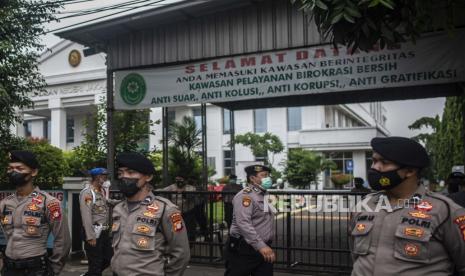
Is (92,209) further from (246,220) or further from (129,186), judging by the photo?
(129,186)

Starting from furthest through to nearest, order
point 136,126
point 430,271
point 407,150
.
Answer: point 136,126 → point 407,150 → point 430,271

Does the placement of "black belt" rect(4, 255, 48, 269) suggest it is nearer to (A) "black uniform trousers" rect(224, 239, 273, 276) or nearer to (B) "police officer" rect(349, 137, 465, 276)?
(A) "black uniform trousers" rect(224, 239, 273, 276)

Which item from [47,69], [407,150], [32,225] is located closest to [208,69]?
[32,225]

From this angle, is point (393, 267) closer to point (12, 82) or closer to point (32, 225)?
point (32, 225)

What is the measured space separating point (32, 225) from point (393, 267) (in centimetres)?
327

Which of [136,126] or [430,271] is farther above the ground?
[136,126]

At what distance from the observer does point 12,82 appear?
10047 millimetres

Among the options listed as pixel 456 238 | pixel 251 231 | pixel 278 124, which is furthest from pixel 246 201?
pixel 278 124

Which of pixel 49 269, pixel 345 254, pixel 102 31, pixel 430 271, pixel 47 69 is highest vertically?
pixel 47 69

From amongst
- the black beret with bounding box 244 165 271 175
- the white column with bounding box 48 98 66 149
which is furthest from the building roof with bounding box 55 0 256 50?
the white column with bounding box 48 98 66 149

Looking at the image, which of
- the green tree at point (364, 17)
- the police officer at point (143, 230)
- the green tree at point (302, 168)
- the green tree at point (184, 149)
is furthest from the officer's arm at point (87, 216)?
the green tree at point (302, 168)

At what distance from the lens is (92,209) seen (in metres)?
7.36

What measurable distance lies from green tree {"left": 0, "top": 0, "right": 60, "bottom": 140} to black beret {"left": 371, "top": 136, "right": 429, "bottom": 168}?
798 cm

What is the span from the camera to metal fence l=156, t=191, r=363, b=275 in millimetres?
8242
